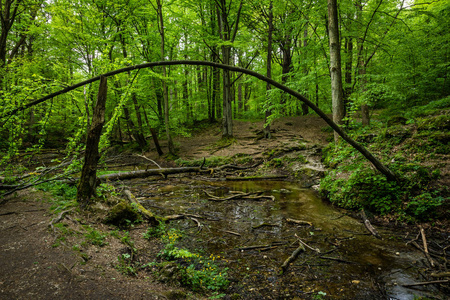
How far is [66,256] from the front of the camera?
2.88m

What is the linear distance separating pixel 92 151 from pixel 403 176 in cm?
728

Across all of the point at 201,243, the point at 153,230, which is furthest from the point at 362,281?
the point at 153,230

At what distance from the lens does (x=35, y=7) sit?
517 inches

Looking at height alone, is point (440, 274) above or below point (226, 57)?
below

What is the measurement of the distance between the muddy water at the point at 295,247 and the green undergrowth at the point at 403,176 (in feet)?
2.51

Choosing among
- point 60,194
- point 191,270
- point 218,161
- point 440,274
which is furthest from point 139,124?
point 440,274

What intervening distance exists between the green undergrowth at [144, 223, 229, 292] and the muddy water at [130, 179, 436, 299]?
0.19 meters

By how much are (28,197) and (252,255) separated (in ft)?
16.9

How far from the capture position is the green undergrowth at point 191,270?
3.03 metres

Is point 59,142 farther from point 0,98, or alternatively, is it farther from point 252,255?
point 252,255

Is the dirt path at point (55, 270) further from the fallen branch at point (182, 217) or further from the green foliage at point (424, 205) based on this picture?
the green foliage at point (424, 205)

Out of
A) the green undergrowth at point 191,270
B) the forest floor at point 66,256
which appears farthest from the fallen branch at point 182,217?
the green undergrowth at point 191,270

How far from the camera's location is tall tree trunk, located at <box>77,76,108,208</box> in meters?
4.28

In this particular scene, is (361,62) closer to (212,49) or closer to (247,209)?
(212,49)
